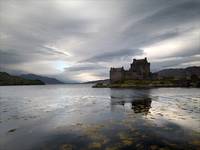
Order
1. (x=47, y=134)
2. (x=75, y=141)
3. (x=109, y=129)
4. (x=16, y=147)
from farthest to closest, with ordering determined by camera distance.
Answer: (x=109, y=129) → (x=47, y=134) → (x=75, y=141) → (x=16, y=147)

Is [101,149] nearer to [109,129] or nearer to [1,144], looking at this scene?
[109,129]

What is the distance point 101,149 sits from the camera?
1444 centimetres

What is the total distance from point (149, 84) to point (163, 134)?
607 ft

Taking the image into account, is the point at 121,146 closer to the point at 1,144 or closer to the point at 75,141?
the point at 75,141

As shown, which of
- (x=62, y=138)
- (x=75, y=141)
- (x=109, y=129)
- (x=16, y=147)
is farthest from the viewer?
(x=109, y=129)

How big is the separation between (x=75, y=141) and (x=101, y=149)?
3.60 meters

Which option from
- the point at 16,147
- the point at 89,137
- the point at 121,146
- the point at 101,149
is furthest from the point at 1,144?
the point at 121,146

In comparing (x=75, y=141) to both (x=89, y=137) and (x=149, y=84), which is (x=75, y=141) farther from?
(x=149, y=84)

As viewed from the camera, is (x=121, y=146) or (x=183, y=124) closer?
(x=121, y=146)

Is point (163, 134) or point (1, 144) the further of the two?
point (163, 134)

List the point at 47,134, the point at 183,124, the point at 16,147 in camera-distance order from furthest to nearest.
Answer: the point at 183,124, the point at 47,134, the point at 16,147

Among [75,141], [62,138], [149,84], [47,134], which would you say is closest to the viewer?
[75,141]

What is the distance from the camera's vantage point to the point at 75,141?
55.4 ft

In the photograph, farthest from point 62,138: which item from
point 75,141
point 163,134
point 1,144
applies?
point 163,134
